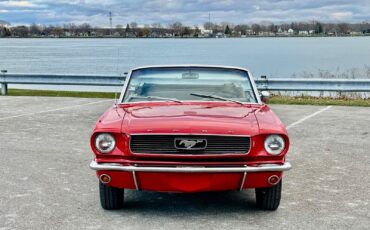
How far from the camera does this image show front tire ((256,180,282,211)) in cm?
515

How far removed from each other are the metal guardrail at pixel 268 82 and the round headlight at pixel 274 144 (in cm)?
1027

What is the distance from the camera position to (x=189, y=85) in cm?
628

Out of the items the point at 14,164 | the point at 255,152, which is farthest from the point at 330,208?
the point at 14,164

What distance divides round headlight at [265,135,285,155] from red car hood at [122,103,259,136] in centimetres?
15

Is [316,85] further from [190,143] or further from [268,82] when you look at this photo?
[190,143]

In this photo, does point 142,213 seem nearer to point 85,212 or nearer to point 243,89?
point 85,212

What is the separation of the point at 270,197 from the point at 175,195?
1.14 m

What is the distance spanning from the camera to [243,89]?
20.4ft

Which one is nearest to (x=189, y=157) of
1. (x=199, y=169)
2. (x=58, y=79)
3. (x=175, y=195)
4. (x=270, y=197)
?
(x=199, y=169)

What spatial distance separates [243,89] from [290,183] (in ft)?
4.04

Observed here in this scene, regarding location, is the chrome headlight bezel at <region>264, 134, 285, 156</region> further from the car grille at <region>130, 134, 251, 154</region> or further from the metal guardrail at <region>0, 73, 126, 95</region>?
the metal guardrail at <region>0, 73, 126, 95</region>

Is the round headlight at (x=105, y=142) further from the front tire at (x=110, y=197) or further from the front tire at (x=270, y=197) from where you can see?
the front tire at (x=270, y=197)

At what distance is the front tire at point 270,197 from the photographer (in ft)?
16.9

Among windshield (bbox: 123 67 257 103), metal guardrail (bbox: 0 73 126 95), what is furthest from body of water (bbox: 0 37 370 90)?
windshield (bbox: 123 67 257 103)
